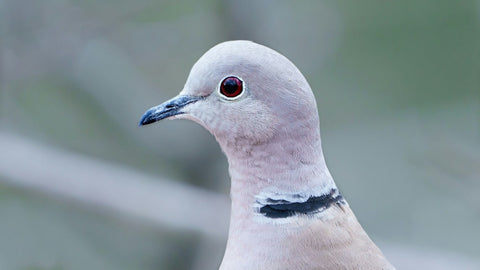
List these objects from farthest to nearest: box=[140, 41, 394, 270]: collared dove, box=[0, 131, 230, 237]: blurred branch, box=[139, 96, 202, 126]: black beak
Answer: box=[0, 131, 230, 237]: blurred branch, box=[139, 96, 202, 126]: black beak, box=[140, 41, 394, 270]: collared dove

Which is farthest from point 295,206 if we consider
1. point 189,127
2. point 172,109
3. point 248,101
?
point 189,127

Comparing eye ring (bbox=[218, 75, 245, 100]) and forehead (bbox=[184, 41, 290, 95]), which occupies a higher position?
forehead (bbox=[184, 41, 290, 95])

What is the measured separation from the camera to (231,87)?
225cm

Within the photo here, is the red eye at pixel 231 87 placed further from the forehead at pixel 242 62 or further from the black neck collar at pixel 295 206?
the black neck collar at pixel 295 206

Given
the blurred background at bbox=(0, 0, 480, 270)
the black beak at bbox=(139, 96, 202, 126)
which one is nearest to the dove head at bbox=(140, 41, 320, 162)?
the black beak at bbox=(139, 96, 202, 126)

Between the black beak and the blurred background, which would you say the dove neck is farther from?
the blurred background

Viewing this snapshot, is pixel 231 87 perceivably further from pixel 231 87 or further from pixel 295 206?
pixel 295 206

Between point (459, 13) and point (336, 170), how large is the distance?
1.52 m

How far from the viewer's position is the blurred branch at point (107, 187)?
4.64 metres

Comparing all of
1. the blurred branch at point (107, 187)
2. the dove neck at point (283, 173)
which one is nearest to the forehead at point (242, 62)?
the dove neck at point (283, 173)

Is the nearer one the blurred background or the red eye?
the red eye

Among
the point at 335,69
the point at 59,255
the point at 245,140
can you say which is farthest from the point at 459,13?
the point at 245,140

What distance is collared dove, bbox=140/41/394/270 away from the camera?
214 cm

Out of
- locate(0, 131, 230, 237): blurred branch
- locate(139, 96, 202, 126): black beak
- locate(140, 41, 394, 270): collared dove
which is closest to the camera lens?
locate(140, 41, 394, 270): collared dove
